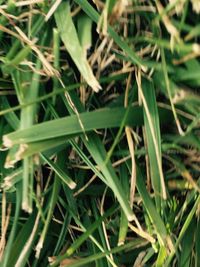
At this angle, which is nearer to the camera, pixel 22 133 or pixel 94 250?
pixel 22 133

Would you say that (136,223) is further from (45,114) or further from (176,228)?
(45,114)

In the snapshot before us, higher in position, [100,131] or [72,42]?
[72,42]

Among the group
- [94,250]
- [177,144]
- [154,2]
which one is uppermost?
[154,2]

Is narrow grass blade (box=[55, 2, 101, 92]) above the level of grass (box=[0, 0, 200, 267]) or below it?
above

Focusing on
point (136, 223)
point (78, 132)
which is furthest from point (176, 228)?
point (78, 132)

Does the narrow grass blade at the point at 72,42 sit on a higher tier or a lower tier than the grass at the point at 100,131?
higher

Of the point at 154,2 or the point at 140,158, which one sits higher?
the point at 154,2

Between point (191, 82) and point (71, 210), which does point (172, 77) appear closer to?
point (191, 82)
